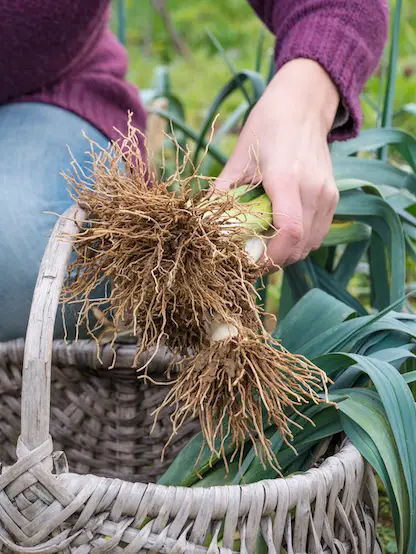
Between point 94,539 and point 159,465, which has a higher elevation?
point 94,539

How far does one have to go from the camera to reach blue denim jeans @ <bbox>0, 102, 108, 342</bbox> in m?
0.97

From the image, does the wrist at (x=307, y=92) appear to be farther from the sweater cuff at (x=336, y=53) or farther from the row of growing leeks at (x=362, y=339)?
the row of growing leeks at (x=362, y=339)

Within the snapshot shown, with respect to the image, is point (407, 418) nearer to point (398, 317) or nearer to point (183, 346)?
point (398, 317)

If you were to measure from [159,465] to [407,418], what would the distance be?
1.77 feet

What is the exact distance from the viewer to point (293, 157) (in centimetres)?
79

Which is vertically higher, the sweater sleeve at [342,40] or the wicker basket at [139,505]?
the sweater sleeve at [342,40]

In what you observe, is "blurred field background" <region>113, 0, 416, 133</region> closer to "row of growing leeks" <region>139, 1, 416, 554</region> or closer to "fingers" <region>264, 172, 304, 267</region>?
"row of growing leeks" <region>139, 1, 416, 554</region>

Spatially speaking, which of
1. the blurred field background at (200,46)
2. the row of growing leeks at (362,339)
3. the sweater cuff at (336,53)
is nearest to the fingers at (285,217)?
the row of growing leeks at (362,339)

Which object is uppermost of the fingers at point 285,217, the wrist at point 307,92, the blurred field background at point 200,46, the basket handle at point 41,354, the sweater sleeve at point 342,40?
the blurred field background at point 200,46

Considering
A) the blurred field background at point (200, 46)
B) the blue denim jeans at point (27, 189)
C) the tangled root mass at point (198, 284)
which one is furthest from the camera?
the blurred field background at point (200, 46)

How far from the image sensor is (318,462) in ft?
2.49

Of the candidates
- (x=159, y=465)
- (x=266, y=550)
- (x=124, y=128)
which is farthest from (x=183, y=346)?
(x=124, y=128)

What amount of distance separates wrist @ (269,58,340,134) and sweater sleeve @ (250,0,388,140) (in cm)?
1

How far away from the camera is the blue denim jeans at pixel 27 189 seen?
3.17ft
